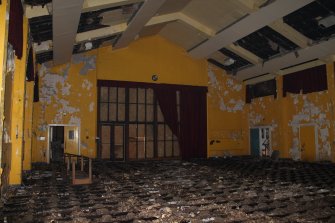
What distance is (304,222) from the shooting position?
3.46 m

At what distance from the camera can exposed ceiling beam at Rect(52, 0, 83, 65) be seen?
249 inches

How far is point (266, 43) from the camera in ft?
36.8

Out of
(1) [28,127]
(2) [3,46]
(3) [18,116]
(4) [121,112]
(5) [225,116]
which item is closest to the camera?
(2) [3,46]

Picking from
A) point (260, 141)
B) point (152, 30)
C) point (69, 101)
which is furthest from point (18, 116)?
point (260, 141)

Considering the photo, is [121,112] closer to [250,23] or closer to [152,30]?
[152,30]

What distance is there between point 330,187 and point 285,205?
2.09m

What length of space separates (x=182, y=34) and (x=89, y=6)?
596 centimetres

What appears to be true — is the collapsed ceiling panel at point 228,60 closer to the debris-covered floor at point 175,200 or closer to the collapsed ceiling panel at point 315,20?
the collapsed ceiling panel at point 315,20

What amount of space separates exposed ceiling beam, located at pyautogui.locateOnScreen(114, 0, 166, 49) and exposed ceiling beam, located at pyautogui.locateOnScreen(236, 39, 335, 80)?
5439 mm

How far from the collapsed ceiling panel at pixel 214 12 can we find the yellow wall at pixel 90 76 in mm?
2789

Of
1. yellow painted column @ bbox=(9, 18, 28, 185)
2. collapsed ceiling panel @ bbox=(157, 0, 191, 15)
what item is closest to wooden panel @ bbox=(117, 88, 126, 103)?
collapsed ceiling panel @ bbox=(157, 0, 191, 15)

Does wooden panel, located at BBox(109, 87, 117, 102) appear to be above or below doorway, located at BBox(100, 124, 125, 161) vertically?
above

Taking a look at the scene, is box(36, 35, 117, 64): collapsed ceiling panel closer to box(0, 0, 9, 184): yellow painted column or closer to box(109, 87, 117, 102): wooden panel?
box(109, 87, 117, 102): wooden panel

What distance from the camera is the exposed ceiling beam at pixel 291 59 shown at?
32.5 feet
